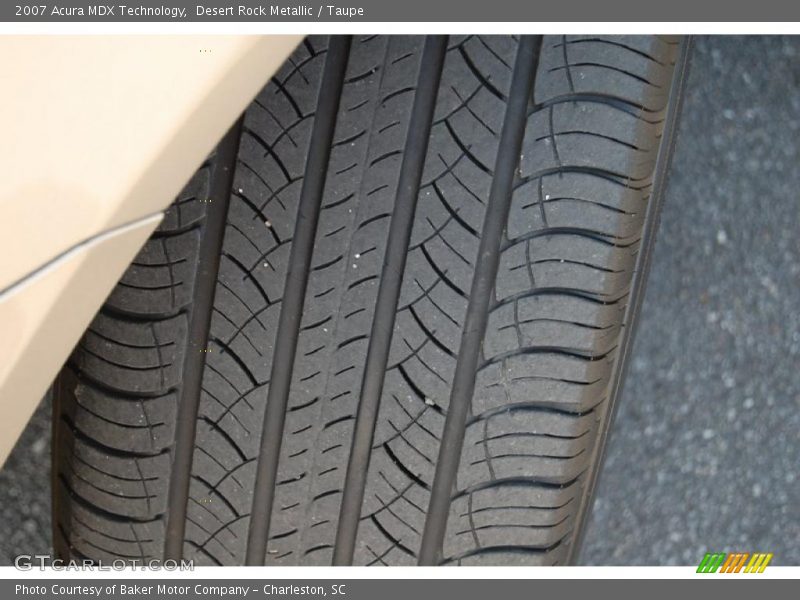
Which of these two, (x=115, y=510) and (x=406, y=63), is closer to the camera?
(x=406, y=63)

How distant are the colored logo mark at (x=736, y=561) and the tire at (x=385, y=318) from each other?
15.2 inches

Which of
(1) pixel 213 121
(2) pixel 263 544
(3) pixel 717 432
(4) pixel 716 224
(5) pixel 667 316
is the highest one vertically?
(4) pixel 716 224

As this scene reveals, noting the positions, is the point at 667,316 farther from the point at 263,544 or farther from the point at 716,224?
the point at 263,544

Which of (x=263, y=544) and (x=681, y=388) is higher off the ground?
(x=681, y=388)

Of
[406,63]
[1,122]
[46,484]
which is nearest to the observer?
[1,122]

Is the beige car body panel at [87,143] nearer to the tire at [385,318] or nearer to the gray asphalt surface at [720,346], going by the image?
the tire at [385,318]

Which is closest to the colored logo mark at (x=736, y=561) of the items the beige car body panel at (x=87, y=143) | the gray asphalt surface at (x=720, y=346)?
the gray asphalt surface at (x=720, y=346)

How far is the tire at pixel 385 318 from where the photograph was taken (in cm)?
66

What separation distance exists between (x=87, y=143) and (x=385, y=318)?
306 millimetres

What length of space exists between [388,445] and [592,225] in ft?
0.82

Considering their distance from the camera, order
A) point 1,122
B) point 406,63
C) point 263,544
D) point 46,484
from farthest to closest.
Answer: point 46,484 < point 263,544 < point 406,63 < point 1,122

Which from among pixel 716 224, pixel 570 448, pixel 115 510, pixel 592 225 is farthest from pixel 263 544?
pixel 716 224

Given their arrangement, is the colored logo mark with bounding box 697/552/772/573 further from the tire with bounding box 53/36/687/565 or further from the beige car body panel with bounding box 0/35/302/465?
the beige car body panel with bounding box 0/35/302/465

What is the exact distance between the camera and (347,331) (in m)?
0.70
